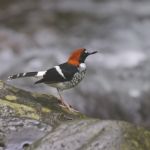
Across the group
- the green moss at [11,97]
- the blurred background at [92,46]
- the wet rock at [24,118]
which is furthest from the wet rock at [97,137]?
the blurred background at [92,46]

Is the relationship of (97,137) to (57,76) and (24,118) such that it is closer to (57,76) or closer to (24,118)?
(24,118)

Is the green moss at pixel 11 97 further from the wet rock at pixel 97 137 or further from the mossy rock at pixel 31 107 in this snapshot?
the wet rock at pixel 97 137

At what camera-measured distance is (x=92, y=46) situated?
1248 centimetres

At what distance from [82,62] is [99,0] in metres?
9.14

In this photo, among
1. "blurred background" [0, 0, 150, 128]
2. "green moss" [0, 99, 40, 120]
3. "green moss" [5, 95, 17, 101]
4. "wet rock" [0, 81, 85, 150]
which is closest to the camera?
"wet rock" [0, 81, 85, 150]

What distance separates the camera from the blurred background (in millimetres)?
10562

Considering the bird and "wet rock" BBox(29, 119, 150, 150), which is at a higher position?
the bird

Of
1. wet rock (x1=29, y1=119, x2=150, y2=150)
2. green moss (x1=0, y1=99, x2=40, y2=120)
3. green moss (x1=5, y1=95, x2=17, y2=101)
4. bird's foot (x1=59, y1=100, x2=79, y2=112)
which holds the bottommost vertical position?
bird's foot (x1=59, y1=100, x2=79, y2=112)

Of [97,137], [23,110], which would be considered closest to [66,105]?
[23,110]

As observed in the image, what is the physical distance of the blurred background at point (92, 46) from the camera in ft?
34.7

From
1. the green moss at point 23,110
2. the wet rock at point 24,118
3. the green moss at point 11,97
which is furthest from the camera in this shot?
the green moss at point 11,97

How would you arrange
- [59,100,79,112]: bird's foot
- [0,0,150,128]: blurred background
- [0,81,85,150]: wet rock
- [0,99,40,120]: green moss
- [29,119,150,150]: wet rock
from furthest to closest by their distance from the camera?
[0,0,150,128]: blurred background, [59,100,79,112]: bird's foot, [0,99,40,120]: green moss, [0,81,85,150]: wet rock, [29,119,150,150]: wet rock

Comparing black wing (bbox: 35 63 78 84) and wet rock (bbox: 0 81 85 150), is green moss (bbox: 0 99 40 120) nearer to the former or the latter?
wet rock (bbox: 0 81 85 150)

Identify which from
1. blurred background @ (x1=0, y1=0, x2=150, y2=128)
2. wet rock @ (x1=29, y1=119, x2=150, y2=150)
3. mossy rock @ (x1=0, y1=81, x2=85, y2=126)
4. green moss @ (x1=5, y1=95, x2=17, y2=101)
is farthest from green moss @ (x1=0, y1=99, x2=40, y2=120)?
blurred background @ (x1=0, y1=0, x2=150, y2=128)
